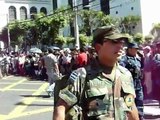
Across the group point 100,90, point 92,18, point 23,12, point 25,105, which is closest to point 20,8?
point 23,12

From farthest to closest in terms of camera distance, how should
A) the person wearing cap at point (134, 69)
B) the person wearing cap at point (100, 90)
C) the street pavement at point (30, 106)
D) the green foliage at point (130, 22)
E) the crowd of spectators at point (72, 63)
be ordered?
1. the green foliage at point (130, 22)
2. the crowd of spectators at point (72, 63)
3. the street pavement at point (30, 106)
4. the person wearing cap at point (134, 69)
5. the person wearing cap at point (100, 90)

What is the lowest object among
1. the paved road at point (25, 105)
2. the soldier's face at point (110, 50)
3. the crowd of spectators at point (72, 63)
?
the paved road at point (25, 105)

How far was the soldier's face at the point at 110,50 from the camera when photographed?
2.95 m

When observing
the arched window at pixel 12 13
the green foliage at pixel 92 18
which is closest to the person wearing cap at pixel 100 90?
the green foliage at pixel 92 18

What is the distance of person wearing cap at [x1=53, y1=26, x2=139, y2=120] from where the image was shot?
2873 mm

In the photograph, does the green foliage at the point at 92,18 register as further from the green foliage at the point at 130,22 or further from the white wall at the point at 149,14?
the white wall at the point at 149,14

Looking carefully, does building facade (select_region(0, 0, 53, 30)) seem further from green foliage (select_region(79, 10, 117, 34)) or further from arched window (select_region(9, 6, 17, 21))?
green foliage (select_region(79, 10, 117, 34))

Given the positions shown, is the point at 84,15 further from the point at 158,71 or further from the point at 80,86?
the point at 80,86

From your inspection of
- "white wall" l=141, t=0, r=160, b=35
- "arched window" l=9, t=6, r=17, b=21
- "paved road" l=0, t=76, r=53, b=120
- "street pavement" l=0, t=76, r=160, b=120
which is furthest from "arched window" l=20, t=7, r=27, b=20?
"street pavement" l=0, t=76, r=160, b=120

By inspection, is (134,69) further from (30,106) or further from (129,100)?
(30,106)

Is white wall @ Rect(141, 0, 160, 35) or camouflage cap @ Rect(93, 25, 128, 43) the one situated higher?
white wall @ Rect(141, 0, 160, 35)

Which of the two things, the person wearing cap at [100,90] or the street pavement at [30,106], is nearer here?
the person wearing cap at [100,90]

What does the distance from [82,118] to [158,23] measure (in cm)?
4726

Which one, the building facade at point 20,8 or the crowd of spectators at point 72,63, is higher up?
the building facade at point 20,8
